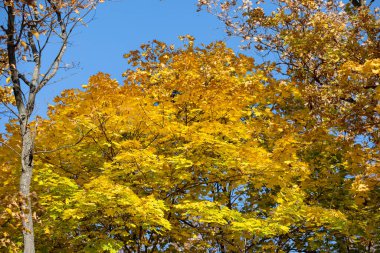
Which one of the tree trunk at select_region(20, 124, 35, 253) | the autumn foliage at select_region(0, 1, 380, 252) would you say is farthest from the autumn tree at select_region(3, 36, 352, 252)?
the tree trunk at select_region(20, 124, 35, 253)

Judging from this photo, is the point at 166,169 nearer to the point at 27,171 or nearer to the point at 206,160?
the point at 206,160

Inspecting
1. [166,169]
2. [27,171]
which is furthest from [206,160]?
[27,171]

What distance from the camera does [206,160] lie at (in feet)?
39.4

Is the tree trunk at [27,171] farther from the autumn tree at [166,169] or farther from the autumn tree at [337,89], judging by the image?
the autumn tree at [337,89]

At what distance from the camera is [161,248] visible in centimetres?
1456

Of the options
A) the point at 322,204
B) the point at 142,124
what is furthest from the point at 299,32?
the point at 142,124

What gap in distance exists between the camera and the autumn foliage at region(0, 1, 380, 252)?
37.1 feet

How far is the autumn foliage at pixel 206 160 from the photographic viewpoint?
11305mm

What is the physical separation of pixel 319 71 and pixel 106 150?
31.6 ft

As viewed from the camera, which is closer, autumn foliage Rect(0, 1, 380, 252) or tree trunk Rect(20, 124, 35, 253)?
tree trunk Rect(20, 124, 35, 253)

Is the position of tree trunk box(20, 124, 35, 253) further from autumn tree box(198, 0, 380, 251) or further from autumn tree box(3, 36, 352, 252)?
autumn tree box(198, 0, 380, 251)

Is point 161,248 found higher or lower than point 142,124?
lower

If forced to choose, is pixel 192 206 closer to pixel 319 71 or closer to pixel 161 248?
pixel 161 248

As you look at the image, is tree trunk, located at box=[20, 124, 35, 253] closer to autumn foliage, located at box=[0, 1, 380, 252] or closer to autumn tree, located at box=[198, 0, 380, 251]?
autumn foliage, located at box=[0, 1, 380, 252]
